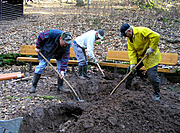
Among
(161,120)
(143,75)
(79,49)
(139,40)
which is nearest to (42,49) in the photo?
(79,49)

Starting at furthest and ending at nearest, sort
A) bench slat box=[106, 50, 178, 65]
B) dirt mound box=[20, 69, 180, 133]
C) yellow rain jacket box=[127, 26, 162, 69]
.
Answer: bench slat box=[106, 50, 178, 65] → yellow rain jacket box=[127, 26, 162, 69] → dirt mound box=[20, 69, 180, 133]

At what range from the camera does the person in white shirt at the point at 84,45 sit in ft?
18.3

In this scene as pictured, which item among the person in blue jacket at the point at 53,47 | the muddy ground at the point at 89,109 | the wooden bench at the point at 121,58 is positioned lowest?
the muddy ground at the point at 89,109

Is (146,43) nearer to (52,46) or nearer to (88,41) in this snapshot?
(88,41)

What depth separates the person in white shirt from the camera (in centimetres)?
557

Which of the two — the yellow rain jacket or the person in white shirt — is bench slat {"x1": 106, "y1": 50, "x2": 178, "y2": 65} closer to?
the person in white shirt

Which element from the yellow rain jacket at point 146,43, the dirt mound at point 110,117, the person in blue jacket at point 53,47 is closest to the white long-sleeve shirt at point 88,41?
the person in blue jacket at point 53,47

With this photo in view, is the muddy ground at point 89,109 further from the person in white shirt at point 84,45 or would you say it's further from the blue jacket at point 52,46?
the blue jacket at point 52,46

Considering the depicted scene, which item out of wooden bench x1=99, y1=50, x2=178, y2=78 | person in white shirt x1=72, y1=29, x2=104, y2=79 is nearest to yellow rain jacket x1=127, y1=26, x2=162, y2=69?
person in white shirt x1=72, y1=29, x2=104, y2=79

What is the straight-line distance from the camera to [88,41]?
559 cm

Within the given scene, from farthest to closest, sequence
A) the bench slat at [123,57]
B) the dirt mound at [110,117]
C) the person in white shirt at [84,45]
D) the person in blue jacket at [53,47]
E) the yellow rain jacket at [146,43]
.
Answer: the bench slat at [123,57] → the person in white shirt at [84,45] → the person in blue jacket at [53,47] → the yellow rain jacket at [146,43] → the dirt mound at [110,117]

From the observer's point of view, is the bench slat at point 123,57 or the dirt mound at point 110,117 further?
the bench slat at point 123,57

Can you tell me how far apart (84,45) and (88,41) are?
36 centimetres

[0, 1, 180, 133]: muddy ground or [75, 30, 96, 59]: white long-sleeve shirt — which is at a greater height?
[75, 30, 96, 59]: white long-sleeve shirt
